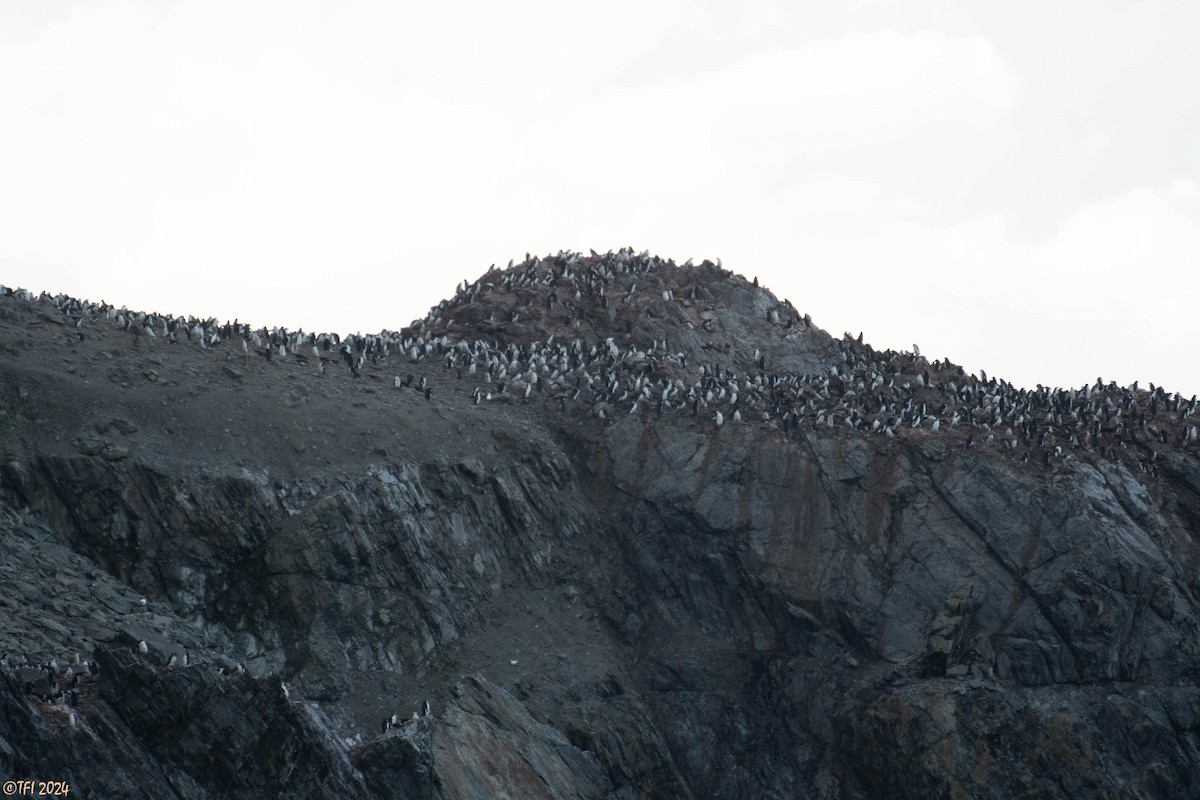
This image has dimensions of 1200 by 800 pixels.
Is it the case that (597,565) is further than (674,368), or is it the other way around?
(674,368)

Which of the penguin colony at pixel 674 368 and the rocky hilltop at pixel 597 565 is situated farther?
the penguin colony at pixel 674 368

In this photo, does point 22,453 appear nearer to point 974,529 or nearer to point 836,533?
point 836,533

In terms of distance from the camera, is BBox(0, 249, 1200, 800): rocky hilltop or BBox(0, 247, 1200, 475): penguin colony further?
BBox(0, 247, 1200, 475): penguin colony

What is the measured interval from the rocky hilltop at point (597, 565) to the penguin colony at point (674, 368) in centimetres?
28

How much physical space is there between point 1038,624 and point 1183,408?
15.9 m

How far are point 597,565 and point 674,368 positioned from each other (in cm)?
1194

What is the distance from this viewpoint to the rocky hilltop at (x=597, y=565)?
42.1 m

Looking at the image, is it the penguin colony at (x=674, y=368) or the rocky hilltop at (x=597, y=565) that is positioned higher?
the penguin colony at (x=674, y=368)

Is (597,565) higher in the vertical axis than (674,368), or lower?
lower

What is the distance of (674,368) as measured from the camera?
61906mm

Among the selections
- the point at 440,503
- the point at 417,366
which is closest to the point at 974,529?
the point at 440,503

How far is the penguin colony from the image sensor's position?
55781 mm

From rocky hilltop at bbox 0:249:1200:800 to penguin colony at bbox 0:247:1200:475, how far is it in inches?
11.0

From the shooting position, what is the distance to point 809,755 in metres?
48.8
